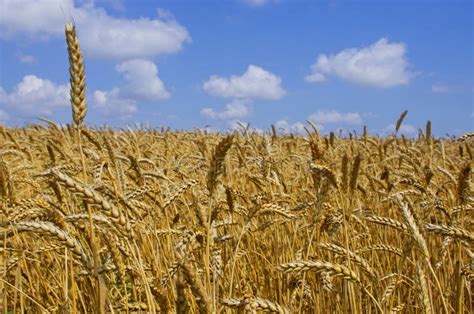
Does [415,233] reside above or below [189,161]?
below

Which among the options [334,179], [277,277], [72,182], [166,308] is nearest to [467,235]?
[334,179]

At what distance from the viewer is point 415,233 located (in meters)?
1.49

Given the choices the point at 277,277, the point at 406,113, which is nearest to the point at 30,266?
the point at 277,277

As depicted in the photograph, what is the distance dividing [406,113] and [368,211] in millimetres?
1623

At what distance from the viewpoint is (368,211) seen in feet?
13.1

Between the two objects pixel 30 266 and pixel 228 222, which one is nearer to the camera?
pixel 228 222

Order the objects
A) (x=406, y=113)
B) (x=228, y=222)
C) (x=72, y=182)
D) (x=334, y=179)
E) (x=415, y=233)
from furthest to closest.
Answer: (x=406, y=113) < (x=228, y=222) < (x=334, y=179) < (x=415, y=233) < (x=72, y=182)

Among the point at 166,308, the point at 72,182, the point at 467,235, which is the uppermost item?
the point at 72,182

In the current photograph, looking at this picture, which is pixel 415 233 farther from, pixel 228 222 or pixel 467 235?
pixel 228 222

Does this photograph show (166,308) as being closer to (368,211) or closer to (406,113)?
(368,211)

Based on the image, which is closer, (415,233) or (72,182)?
(72,182)

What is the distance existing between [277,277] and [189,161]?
449 centimetres

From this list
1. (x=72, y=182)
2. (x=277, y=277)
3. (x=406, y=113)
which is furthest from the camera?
(x=406, y=113)

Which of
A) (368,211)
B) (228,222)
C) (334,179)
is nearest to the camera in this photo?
(334,179)
